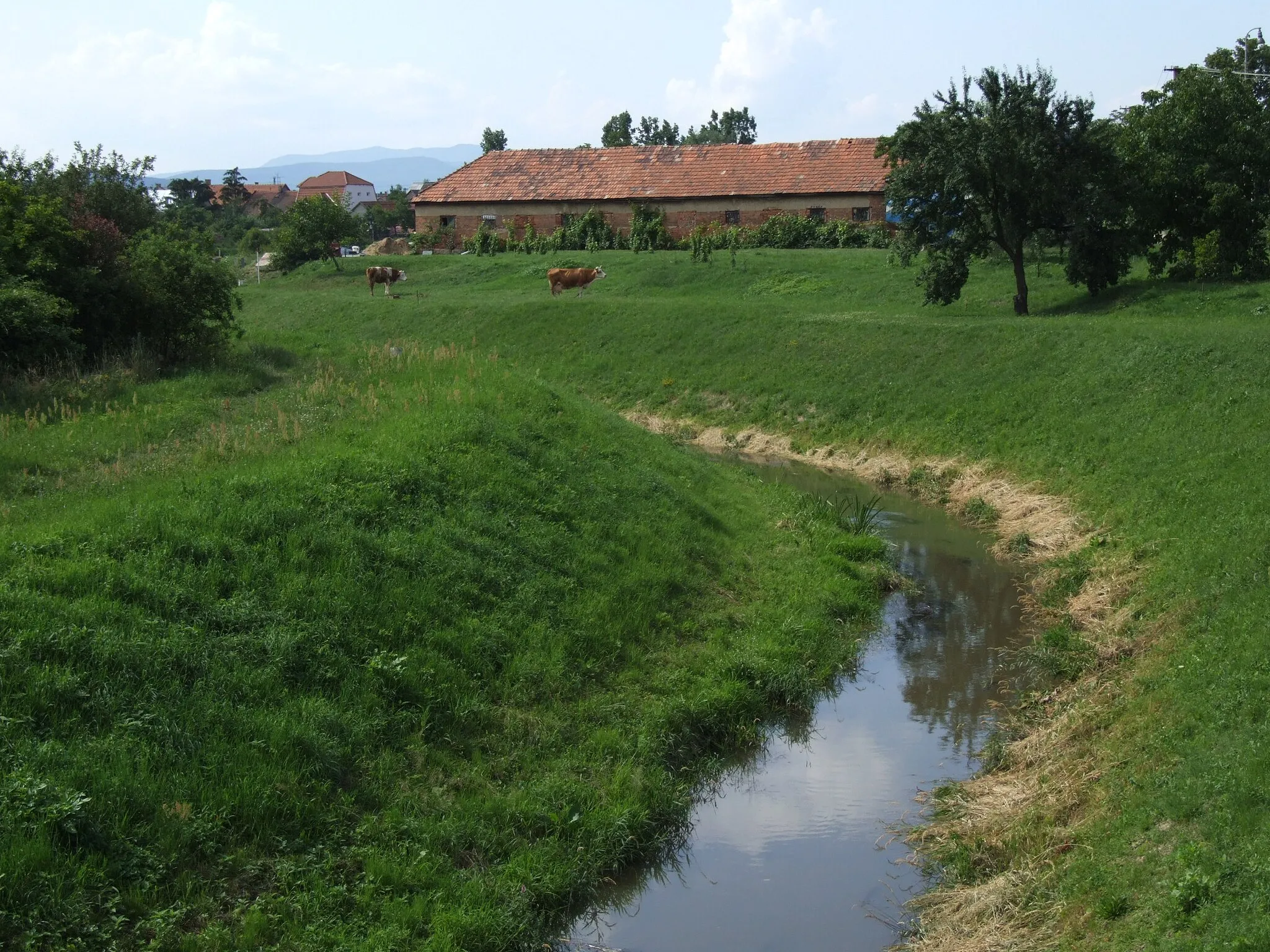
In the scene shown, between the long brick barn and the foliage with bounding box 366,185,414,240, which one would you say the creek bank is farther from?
the foliage with bounding box 366,185,414,240

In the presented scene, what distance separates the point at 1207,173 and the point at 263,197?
10096cm

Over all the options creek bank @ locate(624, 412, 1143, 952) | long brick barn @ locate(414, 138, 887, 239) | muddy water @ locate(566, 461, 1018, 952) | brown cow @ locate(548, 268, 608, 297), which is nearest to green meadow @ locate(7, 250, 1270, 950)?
creek bank @ locate(624, 412, 1143, 952)

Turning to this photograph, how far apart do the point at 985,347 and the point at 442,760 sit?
21.5 meters

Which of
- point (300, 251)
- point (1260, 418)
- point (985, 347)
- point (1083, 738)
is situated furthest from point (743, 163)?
point (1083, 738)

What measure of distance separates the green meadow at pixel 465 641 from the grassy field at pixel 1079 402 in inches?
2.6

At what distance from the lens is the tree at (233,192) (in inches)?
4050

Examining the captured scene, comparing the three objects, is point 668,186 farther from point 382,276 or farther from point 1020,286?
point 1020,286

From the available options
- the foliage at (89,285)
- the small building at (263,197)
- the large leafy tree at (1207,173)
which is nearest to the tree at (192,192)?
the small building at (263,197)

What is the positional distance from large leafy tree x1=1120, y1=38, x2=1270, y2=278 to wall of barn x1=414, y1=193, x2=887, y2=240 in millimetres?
20394

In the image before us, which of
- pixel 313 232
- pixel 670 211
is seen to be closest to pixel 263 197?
pixel 313 232

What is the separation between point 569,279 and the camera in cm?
4212

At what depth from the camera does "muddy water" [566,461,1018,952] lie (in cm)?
862

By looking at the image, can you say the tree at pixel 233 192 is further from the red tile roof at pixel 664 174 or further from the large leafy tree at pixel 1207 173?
the large leafy tree at pixel 1207 173

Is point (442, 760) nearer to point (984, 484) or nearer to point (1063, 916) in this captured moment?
point (1063, 916)
